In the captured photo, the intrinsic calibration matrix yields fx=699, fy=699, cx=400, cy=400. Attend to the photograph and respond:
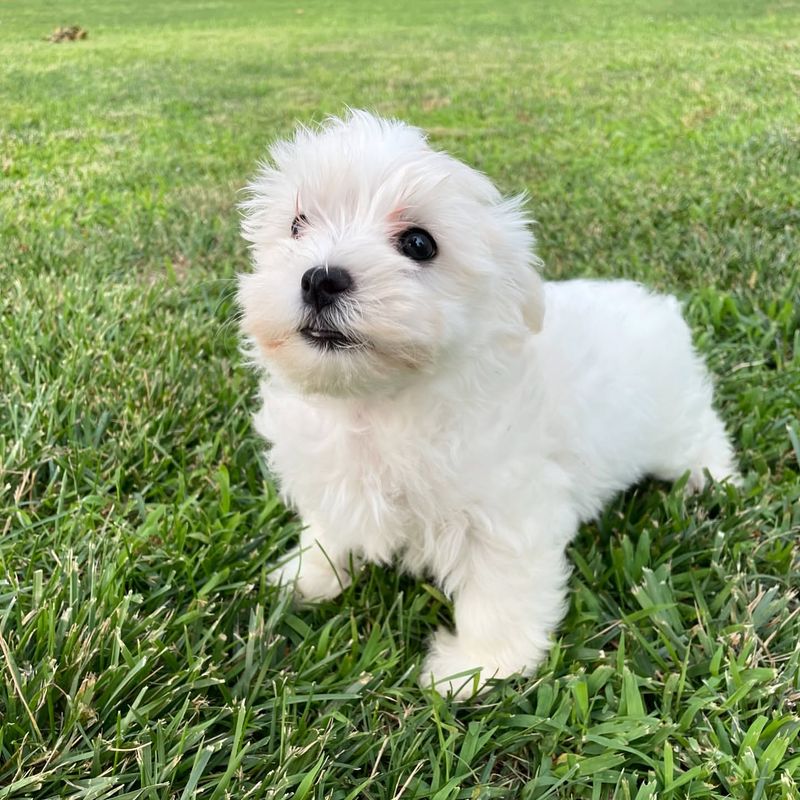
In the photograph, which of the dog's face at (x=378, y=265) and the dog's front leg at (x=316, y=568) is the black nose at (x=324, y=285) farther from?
the dog's front leg at (x=316, y=568)

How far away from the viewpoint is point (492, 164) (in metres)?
5.62

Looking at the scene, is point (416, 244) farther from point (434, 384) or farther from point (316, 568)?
point (316, 568)

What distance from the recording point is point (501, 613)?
6.64ft

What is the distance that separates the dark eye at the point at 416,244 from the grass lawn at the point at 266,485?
3.60 ft

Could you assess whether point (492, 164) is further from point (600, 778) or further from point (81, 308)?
point (600, 778)

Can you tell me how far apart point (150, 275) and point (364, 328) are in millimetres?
2854

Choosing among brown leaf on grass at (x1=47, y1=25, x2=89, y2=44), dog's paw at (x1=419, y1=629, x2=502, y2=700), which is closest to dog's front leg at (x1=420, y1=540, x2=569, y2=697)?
dog's paw at (x1=419, y1=629, x2=502, y2=700)

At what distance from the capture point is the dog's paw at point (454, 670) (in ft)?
6.39

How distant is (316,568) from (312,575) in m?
0.03

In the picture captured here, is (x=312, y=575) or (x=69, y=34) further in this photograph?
(x=69, y=34)

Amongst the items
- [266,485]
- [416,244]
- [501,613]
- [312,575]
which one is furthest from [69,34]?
[501,613]

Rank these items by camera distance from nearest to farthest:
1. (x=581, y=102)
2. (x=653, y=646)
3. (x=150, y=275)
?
(x=653, y=646) < (x=150, y=275) < (x=581, y=102)

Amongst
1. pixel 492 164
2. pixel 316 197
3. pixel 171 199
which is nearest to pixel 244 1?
pixel 171 199

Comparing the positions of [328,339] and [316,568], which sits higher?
[328,339]
